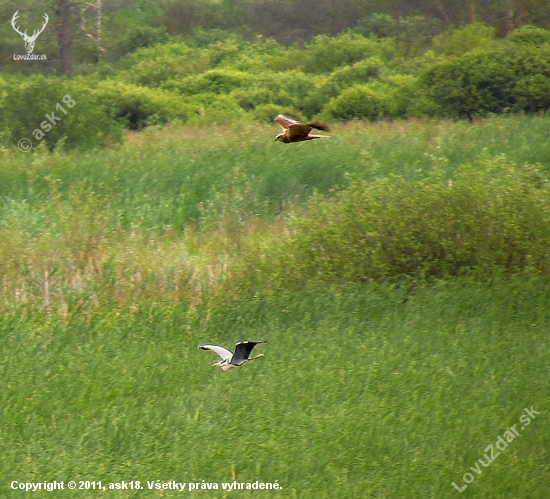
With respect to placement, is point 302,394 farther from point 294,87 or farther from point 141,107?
point 294,87

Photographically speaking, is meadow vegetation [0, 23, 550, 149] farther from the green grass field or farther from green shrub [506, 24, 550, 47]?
the green grass field

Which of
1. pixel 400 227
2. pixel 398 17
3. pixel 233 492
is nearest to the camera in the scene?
pixel 233 492

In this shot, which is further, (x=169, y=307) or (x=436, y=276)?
(x=436, y=276)

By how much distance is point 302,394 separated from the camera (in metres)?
6.98

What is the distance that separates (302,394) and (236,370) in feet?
2.47

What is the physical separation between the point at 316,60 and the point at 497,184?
14.3 m

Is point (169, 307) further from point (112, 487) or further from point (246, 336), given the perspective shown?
point (112, 487)

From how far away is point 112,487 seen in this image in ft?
18.9

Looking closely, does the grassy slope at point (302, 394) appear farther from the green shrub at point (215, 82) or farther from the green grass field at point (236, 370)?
the green shrub at point (215, 82)

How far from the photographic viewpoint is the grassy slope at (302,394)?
233 inches

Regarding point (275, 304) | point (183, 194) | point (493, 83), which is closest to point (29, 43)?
point (493, 83)

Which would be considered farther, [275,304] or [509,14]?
[509,14]

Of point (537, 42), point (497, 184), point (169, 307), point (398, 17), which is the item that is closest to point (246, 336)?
point (169, 307)

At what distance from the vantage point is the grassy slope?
19.4 feet
